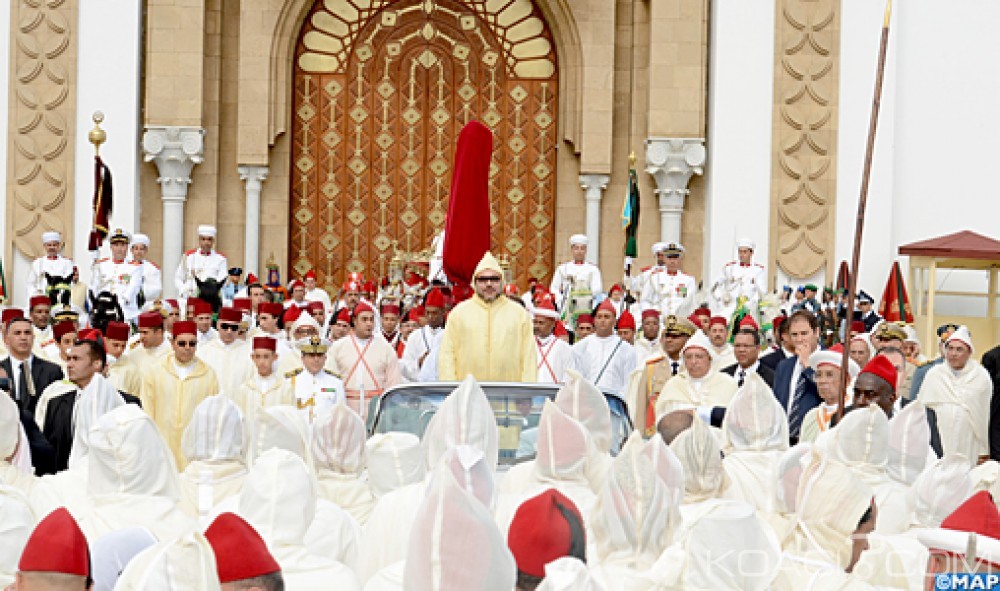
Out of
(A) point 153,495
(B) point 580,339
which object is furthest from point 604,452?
(B) point 580,339

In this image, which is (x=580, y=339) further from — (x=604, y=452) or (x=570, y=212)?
(x=604, y=452)

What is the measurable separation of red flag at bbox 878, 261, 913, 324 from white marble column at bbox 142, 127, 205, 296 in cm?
848

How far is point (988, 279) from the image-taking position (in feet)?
65.5

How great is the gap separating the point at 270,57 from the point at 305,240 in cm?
243

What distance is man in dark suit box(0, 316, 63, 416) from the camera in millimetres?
10375

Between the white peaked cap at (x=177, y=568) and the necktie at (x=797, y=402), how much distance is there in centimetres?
679

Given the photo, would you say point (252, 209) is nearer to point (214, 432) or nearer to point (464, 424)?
point (214, 432)

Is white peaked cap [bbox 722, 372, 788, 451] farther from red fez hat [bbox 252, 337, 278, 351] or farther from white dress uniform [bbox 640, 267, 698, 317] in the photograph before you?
white dress uniform [bbox 640, 267, 698, 317]

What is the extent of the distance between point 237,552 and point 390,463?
3.05 metres

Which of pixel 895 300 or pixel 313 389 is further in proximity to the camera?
pixel 895 300

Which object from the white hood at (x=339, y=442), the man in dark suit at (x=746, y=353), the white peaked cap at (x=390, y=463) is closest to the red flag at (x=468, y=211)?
the man in dark suit at (x=746, y=353)

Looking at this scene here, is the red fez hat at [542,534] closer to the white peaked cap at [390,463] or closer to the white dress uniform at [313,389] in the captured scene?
the white peaked cap at [390,463]

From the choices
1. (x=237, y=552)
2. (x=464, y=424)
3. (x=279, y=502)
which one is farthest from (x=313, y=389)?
(x=237, y=552)

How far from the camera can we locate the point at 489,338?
1109cm
